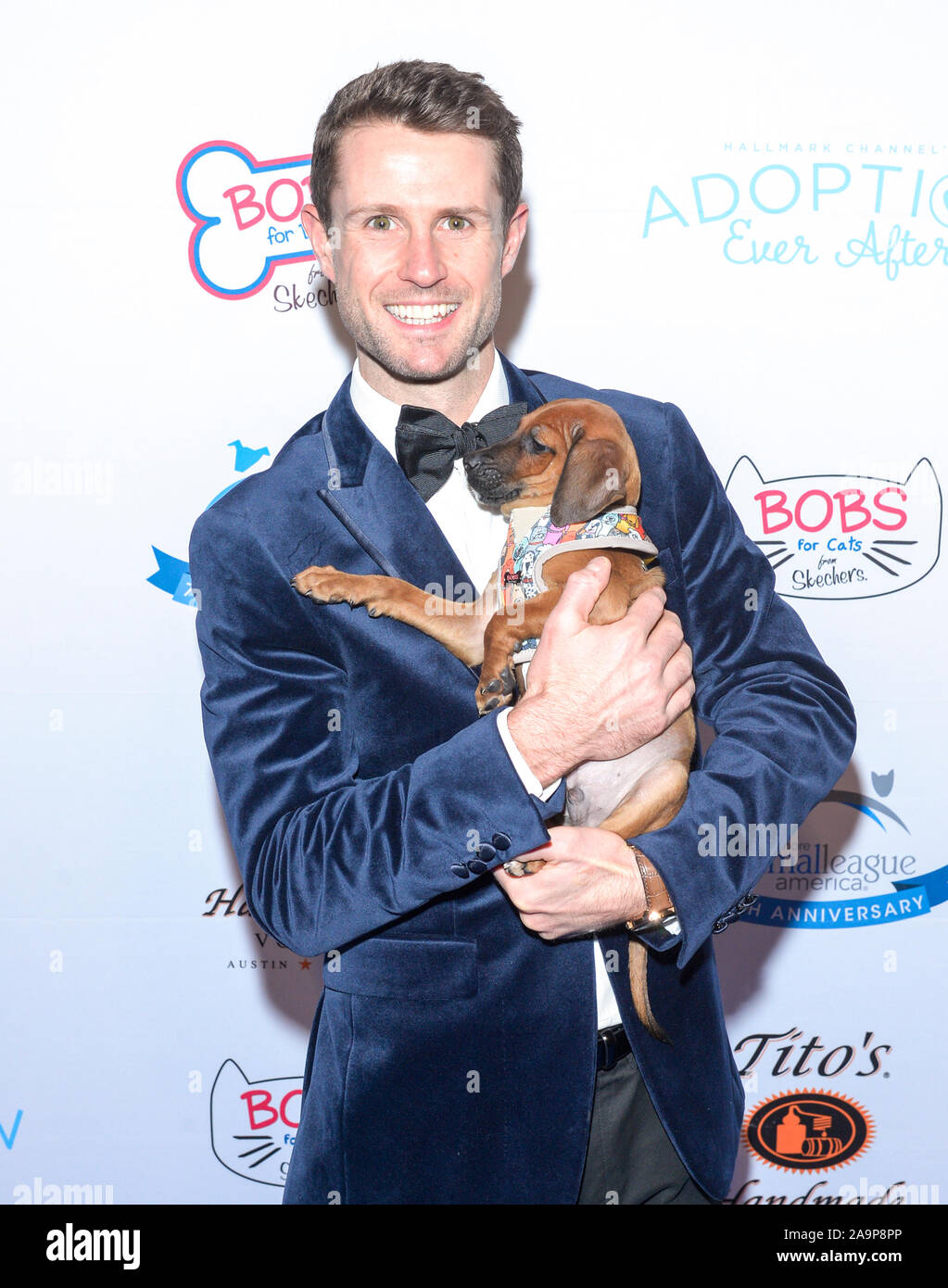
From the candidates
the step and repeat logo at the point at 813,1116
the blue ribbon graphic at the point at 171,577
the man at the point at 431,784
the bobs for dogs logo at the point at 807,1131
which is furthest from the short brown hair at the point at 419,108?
the bobs for dogs logo at the point at 807,1131

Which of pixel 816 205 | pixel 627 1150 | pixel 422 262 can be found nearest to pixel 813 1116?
pixel 627 1150

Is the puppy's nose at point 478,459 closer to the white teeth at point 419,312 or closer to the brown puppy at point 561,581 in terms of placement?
the brown puppy at point 561,581

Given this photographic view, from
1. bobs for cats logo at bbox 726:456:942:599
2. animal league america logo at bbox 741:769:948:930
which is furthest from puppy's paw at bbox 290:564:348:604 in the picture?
animal league america logo at bbox 741:769:948:930

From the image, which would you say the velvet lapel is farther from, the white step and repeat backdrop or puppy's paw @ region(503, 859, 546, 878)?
the white step and repeat backdrop

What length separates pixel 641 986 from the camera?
5.56 ft

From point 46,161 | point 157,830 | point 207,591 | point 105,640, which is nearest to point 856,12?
point 46,161

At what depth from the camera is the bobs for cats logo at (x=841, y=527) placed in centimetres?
293

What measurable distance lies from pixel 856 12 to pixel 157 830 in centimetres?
286

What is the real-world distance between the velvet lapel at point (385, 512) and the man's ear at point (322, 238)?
34 cm

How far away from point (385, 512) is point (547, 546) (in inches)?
11.1

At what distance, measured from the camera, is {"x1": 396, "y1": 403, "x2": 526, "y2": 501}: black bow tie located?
5.98ft

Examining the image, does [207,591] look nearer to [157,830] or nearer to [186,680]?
[186,680]

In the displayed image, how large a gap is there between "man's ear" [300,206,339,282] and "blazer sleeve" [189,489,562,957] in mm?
484

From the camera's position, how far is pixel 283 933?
1.68 metres
